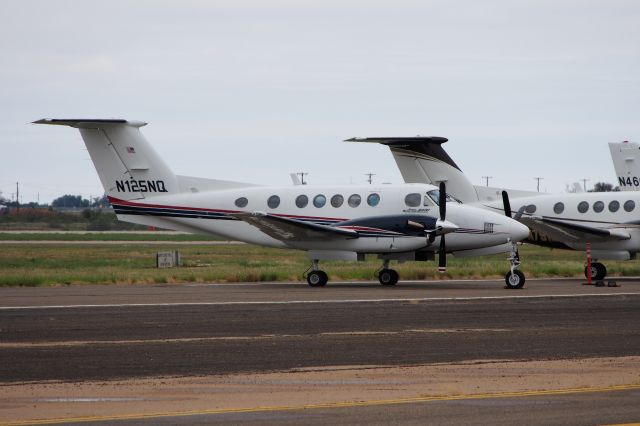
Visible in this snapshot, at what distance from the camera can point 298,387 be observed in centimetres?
1302

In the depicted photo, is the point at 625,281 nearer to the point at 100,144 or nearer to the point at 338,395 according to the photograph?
the point at 100,144

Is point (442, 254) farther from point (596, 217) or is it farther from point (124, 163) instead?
point (124, 163)

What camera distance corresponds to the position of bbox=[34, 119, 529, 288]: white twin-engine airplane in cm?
3266

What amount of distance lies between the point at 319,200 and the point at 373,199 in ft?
5.98

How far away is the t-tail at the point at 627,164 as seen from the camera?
4678 cm

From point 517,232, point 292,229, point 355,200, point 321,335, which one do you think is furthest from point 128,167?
point 321,335

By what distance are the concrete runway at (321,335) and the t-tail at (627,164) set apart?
681 inches

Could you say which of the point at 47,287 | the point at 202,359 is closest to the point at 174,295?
the point at 47,287

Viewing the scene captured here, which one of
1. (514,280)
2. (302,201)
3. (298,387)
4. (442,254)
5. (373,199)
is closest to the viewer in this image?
(298,387)

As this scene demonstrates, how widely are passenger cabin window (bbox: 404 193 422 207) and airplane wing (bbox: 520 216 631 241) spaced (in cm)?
525

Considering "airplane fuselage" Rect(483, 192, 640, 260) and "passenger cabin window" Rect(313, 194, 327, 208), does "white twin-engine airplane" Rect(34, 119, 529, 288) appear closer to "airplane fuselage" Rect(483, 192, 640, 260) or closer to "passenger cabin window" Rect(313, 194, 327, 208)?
"passenger cabin window" Rect(313, 194, 327, 208)

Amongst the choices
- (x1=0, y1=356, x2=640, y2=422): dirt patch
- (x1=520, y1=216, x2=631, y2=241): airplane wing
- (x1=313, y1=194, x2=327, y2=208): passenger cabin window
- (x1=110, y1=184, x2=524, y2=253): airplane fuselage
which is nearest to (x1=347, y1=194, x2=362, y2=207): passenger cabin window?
(x1=110, y1=184, x2=524, y2=253): airplane fuselage

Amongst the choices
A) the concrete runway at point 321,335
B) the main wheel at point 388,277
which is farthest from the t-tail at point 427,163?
the concrete runway at point 321,335

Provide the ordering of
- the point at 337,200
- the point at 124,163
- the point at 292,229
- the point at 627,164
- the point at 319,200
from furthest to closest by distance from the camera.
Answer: the point at 627,164 → the point at 124,163 → the point at 319,200 → the point at 337,200 → the point at 292,229
